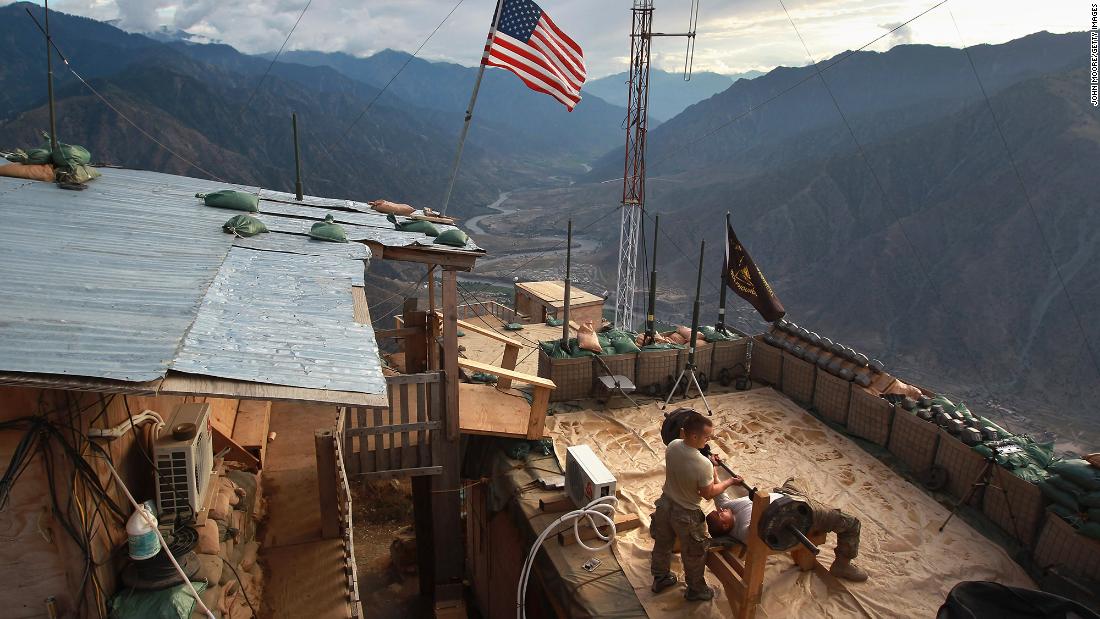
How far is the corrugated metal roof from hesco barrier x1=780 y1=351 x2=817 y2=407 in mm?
7589

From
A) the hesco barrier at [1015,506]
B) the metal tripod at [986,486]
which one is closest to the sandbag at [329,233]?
the metal tripod at [986,486]

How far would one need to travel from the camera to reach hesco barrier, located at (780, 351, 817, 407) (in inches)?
485

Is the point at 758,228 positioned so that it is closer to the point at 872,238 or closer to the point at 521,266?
the point at 872,238

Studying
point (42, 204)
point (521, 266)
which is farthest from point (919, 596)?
point (521, 266)

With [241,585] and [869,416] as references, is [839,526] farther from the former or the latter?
[241,585]

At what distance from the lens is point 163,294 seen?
5238mm

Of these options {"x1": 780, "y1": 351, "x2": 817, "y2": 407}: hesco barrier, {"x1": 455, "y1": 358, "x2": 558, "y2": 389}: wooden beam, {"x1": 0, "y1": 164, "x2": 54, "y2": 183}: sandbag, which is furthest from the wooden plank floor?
{"x1": 780, "y1": 351, "x2": 817, "y2": 407}: hesco barrier

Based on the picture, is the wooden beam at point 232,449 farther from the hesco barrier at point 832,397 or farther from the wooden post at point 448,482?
the hesco barrier at point 832,397

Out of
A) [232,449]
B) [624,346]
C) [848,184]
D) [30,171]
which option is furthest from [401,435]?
[848,184]

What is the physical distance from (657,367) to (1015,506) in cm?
631

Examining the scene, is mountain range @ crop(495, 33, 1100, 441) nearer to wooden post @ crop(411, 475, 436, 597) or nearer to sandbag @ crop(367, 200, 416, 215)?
wooden post @ crop(411, 475, 436, 597)

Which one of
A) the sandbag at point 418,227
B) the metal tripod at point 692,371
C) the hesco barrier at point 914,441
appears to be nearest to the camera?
the sandbag at point 418,227

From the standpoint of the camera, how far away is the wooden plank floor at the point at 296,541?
6.82 m

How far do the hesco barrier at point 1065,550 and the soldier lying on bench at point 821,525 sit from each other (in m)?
2.40
